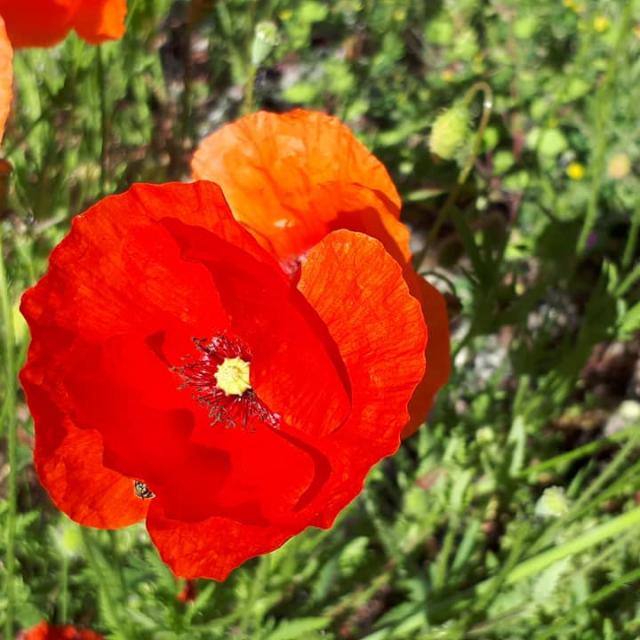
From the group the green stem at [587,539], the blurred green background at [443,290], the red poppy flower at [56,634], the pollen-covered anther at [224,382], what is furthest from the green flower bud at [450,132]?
the red poppy flower at [56,634]

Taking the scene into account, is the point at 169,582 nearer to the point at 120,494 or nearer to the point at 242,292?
the point at 120,494

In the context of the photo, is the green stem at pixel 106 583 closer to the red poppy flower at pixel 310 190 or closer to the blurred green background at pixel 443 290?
the blurred green background at pixel 443 290

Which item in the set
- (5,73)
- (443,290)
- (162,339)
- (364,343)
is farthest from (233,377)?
(443,290)

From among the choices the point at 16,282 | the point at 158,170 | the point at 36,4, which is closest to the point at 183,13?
the point at 158,170

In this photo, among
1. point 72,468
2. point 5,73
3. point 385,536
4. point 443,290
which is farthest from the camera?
point 443,290

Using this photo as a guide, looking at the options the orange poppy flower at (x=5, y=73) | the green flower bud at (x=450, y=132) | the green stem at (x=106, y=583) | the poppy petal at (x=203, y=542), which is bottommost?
the poppy petal at (x=203, y=542)

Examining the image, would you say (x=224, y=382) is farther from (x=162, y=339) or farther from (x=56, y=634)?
(x=56, y=634)
